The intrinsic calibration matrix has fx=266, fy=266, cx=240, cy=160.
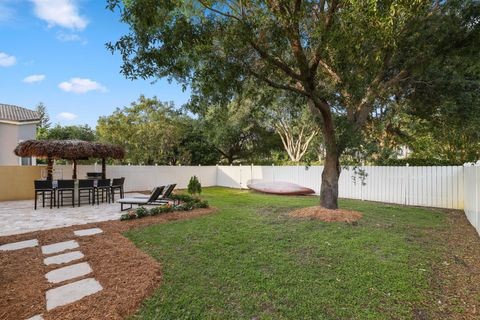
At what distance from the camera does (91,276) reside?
3572 millimetres

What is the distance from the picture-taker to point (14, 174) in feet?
37.4

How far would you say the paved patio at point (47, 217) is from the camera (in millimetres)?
6227

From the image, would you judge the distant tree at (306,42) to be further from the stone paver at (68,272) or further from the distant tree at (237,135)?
the distant tree at (237,135)

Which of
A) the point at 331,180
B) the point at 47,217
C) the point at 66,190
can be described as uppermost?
the point at 331,180

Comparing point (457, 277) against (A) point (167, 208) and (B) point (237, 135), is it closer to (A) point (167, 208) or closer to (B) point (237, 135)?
(A) point (167, 208)

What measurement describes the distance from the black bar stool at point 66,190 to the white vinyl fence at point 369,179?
320 cm

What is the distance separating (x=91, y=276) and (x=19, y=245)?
7.97 feet

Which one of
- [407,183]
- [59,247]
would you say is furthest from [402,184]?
[59,247]

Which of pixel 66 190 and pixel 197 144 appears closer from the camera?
pixel 66 190

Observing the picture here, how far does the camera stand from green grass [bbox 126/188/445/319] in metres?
2.81

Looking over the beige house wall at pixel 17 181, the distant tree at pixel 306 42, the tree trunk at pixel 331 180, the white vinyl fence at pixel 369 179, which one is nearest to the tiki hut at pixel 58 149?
the beige house wall at pixel 17 181

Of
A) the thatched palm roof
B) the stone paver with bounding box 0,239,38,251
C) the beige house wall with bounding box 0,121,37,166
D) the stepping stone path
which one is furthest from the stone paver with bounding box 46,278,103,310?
the beige house wall with bounding box 0,121,37,166

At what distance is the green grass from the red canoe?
646 centimetres

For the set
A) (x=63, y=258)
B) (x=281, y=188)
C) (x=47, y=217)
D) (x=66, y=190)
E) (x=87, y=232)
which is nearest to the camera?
(x=63, y=258)
